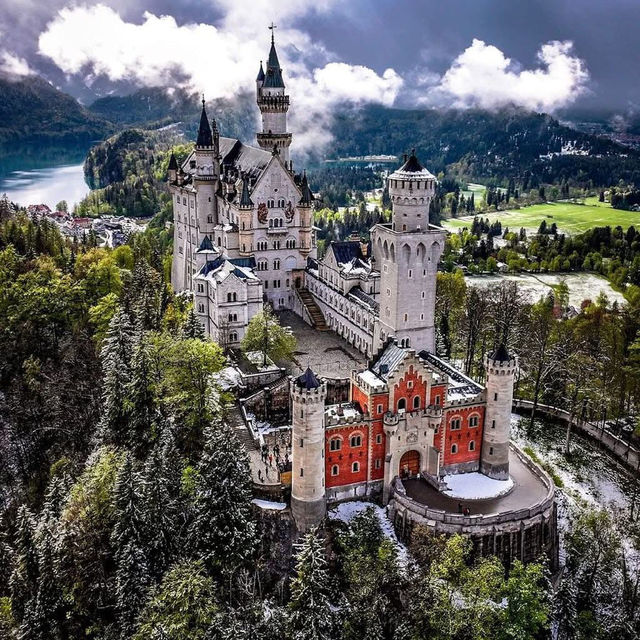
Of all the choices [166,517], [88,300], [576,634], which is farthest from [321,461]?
[88,300]

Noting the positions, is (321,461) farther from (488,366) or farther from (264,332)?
(264,332)

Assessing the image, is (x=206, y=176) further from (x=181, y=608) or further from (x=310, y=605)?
(x=310, y=605)

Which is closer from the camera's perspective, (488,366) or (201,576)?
(201,576)

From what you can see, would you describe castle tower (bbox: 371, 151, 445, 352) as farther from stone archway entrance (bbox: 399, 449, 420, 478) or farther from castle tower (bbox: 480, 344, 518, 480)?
stone archway entrance (bbox: 399, 449, 420, 478)

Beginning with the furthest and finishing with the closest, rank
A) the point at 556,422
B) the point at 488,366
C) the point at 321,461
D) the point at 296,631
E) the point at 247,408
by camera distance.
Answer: the point at 556,422, the point at 247,408, the point at 488,366, the point at 321,461, the point at 296,631

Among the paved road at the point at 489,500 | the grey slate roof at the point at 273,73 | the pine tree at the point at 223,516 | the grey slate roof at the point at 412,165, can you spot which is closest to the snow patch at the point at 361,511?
the paved road at the point at 489,500

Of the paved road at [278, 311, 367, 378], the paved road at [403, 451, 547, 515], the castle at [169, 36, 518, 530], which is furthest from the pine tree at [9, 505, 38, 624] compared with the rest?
the paved road at [278, 311, 367, 378]

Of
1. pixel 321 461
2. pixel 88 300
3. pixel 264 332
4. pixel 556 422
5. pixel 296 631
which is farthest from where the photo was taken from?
pixel 88 300
